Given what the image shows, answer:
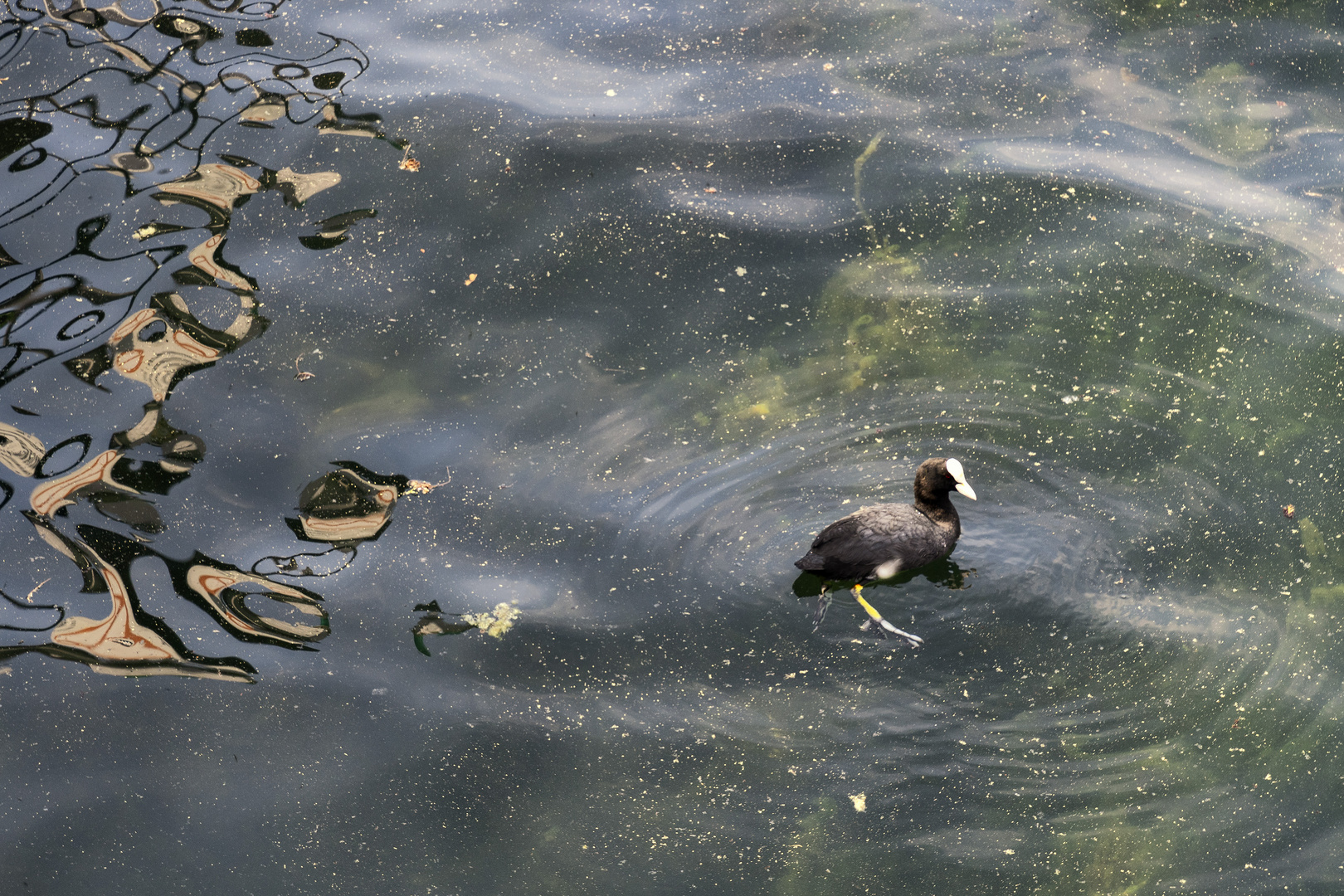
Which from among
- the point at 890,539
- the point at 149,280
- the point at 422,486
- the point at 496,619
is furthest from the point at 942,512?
the point at 149,280

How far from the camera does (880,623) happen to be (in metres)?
4.24

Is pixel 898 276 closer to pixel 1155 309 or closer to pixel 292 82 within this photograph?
pixel 1155 309

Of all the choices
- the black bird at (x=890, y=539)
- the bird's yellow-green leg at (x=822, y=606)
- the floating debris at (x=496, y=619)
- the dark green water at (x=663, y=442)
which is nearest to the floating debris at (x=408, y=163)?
the dark green water at (x=663, y=442)

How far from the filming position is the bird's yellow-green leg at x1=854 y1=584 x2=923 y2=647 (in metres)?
4.20

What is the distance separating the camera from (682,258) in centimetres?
539

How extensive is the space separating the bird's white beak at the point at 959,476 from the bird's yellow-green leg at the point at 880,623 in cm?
49

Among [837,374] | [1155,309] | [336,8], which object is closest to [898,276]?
[837,374]

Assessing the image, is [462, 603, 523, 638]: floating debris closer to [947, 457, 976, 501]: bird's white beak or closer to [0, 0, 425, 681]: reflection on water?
[0, 0, 425, 681]: reflection on water

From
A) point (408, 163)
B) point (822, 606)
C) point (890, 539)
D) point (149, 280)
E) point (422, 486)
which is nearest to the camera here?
point (890, 539)

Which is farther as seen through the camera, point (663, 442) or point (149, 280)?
point (149, 280)

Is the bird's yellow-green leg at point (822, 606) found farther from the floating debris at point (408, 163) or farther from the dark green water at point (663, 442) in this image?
the floating debris at point (408, 163)

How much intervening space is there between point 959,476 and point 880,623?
0.58 metres

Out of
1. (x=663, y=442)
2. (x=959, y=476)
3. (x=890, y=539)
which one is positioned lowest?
(x=663, y=442)

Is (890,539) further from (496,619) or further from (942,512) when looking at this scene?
(496,619)
